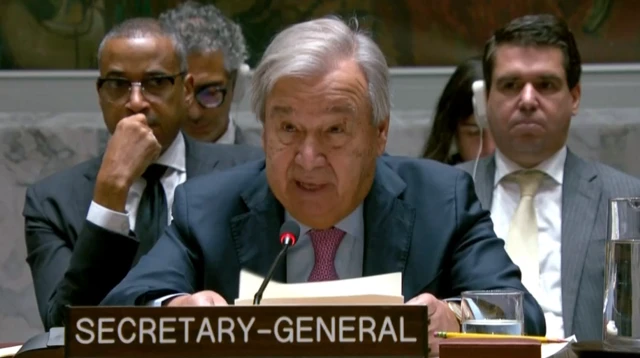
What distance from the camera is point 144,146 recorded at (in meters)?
3.76

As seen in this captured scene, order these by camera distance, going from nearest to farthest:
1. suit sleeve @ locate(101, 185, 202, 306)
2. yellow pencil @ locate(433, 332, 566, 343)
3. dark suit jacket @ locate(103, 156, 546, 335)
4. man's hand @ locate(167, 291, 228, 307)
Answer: yellow pencil @ locate(433, 332, 566, 343)
man's hand @ locate(167, 291, 228, 307)
suit sleeve @ locate(101, 185, 202, 306)
dark suit jacket @ locate(103, 156, 546, 335)

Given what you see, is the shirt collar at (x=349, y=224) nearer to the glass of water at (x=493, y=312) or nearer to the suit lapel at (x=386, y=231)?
the suit lapel at (x=386, y=231)

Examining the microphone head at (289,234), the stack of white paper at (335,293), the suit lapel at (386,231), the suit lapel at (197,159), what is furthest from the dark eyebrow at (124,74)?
the stack of white paper at (335,293)

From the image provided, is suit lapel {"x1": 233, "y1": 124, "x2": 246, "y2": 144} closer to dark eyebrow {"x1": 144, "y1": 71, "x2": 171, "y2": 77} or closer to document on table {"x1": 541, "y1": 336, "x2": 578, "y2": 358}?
dark eyebrow {"x1": 144, "y1": 71, "x2": 171, "y2": 77}

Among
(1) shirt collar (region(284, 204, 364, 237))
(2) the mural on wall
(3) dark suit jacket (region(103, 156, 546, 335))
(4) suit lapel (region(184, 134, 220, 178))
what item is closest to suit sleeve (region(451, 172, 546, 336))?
(3) dark suit jacket (region(103, 156, 546, 335))

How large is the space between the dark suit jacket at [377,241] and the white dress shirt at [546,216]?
36.4 inches

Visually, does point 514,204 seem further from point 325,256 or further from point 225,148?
point 325,256

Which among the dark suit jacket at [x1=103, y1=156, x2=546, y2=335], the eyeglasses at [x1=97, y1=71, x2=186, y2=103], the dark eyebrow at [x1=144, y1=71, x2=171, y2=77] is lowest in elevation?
the dark suit jacket at [x1=103, y1=156, x2=546, y2=335]

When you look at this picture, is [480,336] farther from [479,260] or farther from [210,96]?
[210,96]

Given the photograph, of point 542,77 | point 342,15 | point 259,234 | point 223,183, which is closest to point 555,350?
point 259,234

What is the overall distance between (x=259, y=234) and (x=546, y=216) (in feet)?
4.67

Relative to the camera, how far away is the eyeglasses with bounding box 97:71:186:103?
385 cm

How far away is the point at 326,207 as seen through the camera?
8.87 ft

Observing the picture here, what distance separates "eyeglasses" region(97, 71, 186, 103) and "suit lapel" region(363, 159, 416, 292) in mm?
1264
